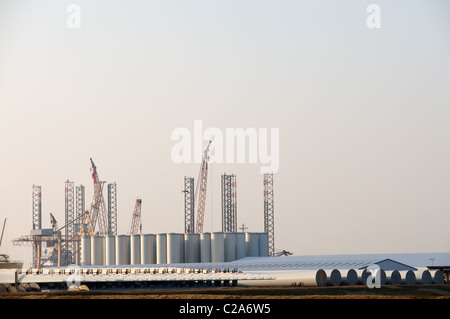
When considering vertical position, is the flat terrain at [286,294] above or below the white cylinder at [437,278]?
above

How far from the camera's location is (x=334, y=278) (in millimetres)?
158000

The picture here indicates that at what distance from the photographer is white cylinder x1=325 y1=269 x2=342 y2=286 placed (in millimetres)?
157625

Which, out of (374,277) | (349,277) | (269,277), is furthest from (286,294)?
(374,277)

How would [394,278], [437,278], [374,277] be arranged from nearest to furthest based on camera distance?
1. [394,278]
2. [374,277]
3. [437,278]

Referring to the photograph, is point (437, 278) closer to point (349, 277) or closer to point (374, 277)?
point (374, 277)

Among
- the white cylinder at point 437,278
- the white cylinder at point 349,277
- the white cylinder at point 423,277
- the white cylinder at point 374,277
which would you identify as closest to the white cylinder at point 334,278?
the white cylinder at point 349,277

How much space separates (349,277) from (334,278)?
9.28ft

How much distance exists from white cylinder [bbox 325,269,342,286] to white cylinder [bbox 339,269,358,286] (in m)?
0.81

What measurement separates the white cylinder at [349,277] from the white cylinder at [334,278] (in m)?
0.81

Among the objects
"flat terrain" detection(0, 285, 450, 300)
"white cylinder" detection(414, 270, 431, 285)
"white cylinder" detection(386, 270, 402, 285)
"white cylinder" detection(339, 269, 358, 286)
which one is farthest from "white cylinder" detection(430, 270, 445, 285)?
"white cylinder" detection(339, 269, 358, 286)

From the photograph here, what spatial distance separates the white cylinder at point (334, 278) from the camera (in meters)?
158

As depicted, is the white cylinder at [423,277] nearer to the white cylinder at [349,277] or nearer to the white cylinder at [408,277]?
the white cylinder at [408,277]
